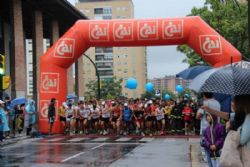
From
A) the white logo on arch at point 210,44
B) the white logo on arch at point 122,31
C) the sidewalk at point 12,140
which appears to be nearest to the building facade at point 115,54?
the white logo on arch at point 122,31

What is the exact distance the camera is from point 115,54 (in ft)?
489

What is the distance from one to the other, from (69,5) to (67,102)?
38.9 feet

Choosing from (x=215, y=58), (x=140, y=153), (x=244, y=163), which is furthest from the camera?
(x=215, y=58)

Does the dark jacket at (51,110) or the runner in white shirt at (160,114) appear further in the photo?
the runner in white shirt at (160,114)

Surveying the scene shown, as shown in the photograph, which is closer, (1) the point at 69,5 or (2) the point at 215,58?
(2) the point at 215,58

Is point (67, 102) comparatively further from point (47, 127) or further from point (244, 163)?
point (244, 163)

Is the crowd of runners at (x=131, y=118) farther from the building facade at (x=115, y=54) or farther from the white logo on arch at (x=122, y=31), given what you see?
the building facade at (x=115, y=54)

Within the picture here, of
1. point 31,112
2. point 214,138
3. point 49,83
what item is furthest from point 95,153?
point 49,83

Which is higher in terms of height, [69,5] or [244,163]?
[69,5]

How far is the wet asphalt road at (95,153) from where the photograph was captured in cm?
1298

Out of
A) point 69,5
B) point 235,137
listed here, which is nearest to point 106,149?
point 235,137

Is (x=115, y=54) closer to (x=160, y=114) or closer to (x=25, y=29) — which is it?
(x=25, y=29)

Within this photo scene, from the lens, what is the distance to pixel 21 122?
2327 cm

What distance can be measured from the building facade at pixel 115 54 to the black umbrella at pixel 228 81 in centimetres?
13749
